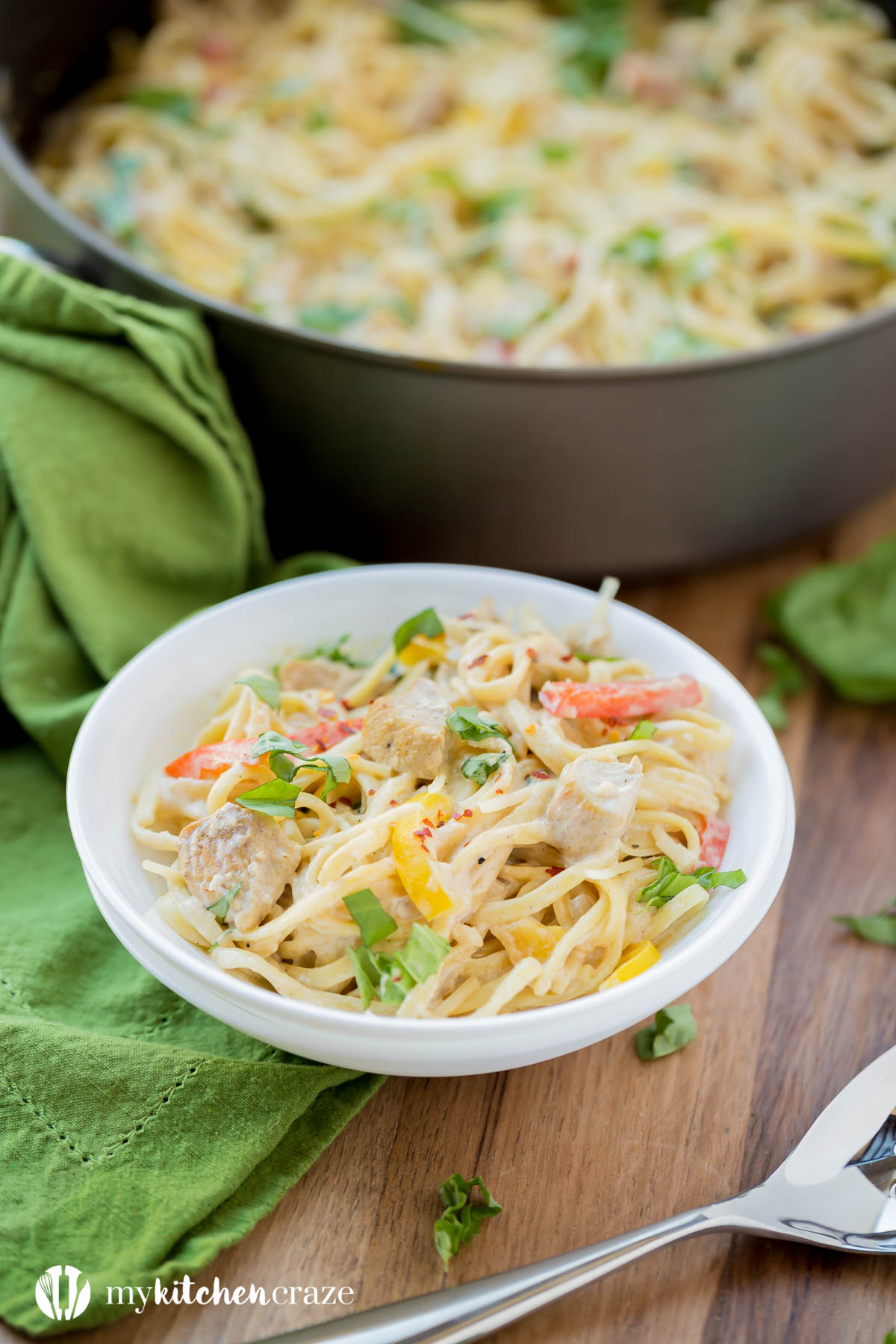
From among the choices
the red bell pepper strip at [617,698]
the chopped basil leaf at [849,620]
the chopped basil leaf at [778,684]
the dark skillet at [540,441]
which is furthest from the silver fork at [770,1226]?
the dark skillet at [540,441]

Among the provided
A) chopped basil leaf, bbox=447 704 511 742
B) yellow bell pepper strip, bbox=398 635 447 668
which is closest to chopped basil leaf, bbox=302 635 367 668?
yellow bell pepper strip, bbox=398 635 447 668

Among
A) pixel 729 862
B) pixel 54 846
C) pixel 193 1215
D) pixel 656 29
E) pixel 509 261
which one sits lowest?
pixel 54 846

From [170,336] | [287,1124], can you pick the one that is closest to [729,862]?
[287,1124]

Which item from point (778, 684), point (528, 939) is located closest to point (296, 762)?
point (528, 939)

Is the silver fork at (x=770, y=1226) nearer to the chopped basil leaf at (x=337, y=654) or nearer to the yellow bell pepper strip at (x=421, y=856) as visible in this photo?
A: the yellow bell pepper strip at (x=421, y=856)

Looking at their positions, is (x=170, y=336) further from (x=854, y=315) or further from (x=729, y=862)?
(x=854, y=315)

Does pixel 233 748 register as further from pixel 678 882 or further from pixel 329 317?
pixel 329 317
